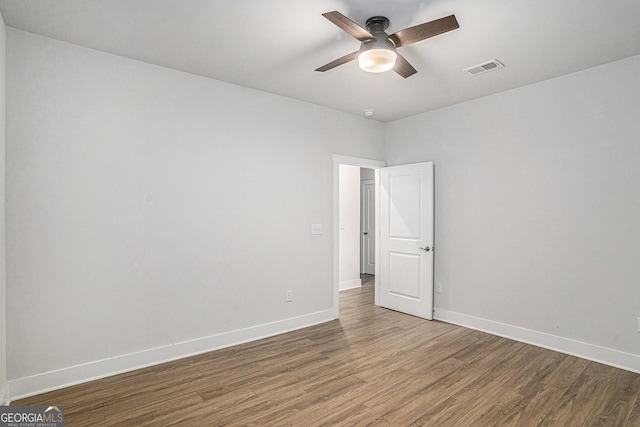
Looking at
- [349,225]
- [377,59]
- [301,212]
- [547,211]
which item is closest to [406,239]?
[301,212]

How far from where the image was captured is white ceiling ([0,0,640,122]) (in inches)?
87.6

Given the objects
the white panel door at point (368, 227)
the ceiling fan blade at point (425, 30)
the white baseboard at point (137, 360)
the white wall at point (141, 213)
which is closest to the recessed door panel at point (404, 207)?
the white wall at point (141, 213)

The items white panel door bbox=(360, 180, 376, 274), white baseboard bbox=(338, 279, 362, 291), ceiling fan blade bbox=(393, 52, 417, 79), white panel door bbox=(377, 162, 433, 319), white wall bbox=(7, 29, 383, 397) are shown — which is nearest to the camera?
ceiling fan blade bbox=(393, 52, 417, 79)

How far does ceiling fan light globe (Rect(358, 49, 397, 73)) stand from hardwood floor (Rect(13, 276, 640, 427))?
245 cm

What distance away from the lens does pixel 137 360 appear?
2980mm

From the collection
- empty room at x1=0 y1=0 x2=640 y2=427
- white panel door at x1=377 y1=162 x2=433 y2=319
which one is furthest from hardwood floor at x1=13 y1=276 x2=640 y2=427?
white panel door at x1=377 y1=162 x2=433 y2=319

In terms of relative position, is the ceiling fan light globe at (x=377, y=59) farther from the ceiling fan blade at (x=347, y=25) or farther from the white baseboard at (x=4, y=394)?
the white baseboard at (x=4, y=394)

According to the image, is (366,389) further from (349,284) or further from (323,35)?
(349,284)

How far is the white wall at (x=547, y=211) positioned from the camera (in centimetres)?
302

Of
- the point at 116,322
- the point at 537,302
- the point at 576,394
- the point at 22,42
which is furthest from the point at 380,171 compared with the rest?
the point at 22,42

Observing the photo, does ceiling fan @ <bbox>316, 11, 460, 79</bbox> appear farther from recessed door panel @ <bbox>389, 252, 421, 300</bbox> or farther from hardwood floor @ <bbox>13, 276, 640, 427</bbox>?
recessed door panel @ <bbox>389, 252, 421, 300</bbox>

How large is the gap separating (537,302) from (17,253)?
4.72m

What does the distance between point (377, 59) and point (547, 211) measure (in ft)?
8.19

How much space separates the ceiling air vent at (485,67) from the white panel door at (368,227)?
14.0 ft
